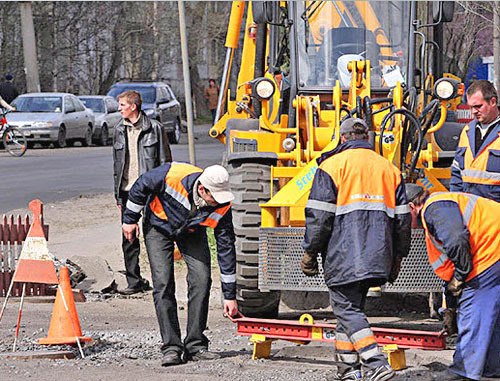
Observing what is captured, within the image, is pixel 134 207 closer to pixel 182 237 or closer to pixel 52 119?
pixel 182 237

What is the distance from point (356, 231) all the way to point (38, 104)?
22335mm

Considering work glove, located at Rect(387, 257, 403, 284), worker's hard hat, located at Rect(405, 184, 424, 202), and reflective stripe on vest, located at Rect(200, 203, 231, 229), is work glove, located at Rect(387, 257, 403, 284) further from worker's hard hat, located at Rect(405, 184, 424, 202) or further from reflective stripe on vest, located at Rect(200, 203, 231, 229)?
reflective stripe on vest, located at Rect(200, 203, 231, 229)

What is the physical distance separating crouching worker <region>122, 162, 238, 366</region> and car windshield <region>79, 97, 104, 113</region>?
23167 mm

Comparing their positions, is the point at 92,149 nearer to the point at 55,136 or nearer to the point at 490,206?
the point at 55,136

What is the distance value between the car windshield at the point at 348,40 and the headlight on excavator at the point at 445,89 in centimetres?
51

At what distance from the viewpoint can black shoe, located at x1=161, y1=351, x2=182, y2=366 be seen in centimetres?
753

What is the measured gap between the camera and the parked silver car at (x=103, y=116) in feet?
98.1

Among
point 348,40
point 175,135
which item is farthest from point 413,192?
point 175,135

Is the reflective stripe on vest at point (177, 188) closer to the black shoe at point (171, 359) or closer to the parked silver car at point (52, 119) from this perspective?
the black shoe at point (171, 359)

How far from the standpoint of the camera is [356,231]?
6.57m

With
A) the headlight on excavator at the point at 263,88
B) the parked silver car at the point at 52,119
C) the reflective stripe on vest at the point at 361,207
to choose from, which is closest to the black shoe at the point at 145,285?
the headlight on excavator at the point at 263,88

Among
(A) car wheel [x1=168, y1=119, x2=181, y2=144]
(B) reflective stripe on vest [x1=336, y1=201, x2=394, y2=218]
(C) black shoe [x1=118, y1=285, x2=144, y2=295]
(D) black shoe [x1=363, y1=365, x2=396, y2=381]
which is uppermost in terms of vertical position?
(B) reflective stripe on vest [x1=336, y1=201, x2=394, y2=218]

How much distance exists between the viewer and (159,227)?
7730 mm

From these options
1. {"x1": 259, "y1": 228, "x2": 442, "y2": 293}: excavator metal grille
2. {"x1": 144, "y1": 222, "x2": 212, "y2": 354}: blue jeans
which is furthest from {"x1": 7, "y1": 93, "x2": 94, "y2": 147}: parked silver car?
{"x1": 144, "y1": 222, "x2": 212, "y2": 354}: blue jeans
